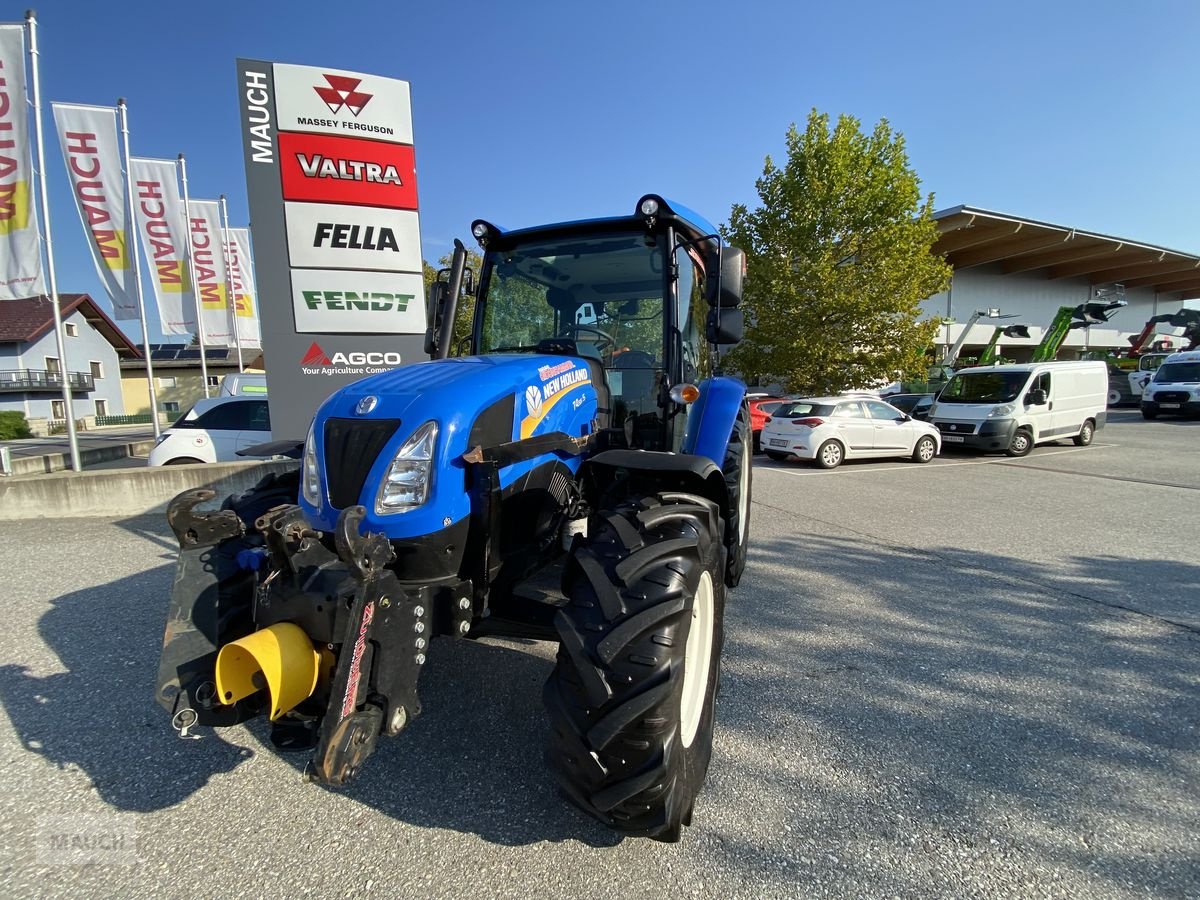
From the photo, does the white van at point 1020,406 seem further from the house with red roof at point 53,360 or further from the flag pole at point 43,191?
the house with red roof at point 53,360

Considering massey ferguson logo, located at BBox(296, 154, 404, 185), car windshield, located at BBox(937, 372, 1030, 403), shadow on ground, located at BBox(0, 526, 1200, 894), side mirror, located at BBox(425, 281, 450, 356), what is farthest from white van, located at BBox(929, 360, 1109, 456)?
side mirror, located at BBox(425, 281, 450, 356)

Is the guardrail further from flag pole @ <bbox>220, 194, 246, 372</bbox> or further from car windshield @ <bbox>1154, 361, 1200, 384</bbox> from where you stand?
car windshield @ <bbox>1154, 361, 1200, 384</bbox>

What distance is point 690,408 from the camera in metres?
3.46

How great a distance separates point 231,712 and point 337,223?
630cm

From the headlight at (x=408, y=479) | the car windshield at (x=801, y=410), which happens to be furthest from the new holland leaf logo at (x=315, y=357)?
the car windshield at (x=801, y=410)

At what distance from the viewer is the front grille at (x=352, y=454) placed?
2109 mm

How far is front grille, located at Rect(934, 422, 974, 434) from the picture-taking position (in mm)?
11906

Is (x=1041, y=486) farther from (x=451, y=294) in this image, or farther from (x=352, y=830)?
(x=352, y=830)

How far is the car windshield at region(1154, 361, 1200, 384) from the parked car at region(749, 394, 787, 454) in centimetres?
1513

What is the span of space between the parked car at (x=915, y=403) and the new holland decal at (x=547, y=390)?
54.1 feet

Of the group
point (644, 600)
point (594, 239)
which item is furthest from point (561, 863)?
point (594, 239)

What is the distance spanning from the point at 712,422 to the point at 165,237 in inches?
638

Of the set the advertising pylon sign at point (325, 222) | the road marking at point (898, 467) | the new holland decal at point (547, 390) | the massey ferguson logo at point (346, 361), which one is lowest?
the road marking at point (898, 467)

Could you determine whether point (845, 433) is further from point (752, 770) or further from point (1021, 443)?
point (752, 770)
